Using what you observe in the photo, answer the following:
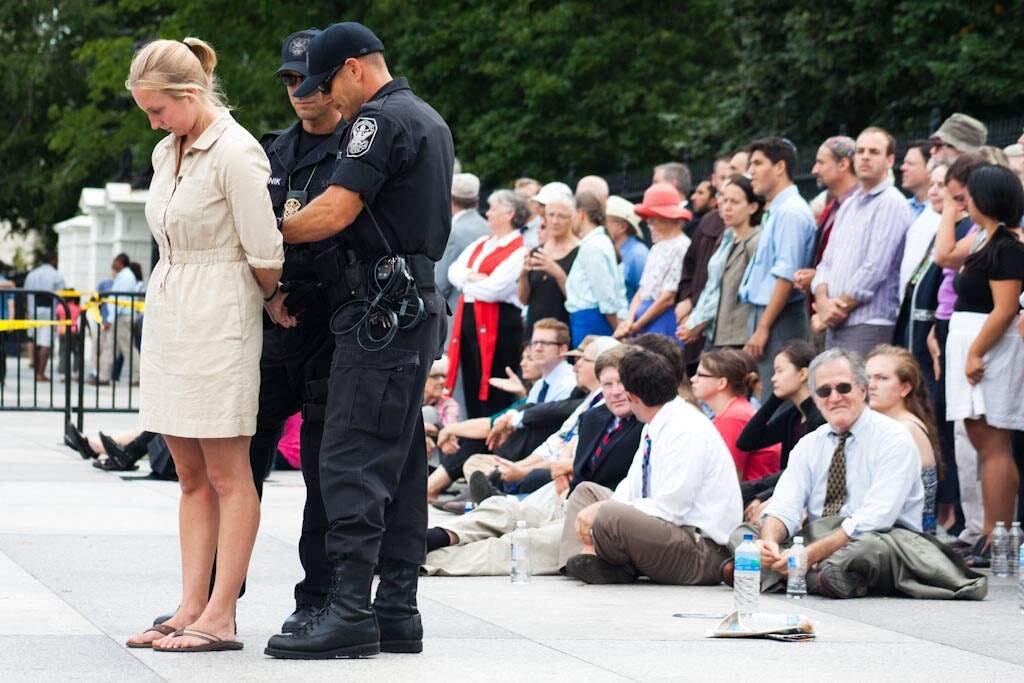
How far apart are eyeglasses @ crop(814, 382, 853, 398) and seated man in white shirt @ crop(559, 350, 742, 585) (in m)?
0.49

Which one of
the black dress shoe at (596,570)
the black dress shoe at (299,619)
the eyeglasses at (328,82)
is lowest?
the black dress shoe at (596,570)

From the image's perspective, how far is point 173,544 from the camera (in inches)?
365

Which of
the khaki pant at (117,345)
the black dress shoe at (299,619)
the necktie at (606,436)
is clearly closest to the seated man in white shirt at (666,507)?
the necktie at (606,436)

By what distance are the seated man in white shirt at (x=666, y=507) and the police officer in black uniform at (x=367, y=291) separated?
7.95 ft

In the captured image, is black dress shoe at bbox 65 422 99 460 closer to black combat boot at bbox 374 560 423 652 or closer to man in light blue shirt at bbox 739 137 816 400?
man in light blue shirt at bbox 739 137 816 400

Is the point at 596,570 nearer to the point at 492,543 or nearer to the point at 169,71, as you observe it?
the point at 492,543

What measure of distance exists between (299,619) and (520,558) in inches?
95.8

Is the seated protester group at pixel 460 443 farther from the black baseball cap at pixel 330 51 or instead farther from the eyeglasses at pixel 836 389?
the black baseball cap at pixel 330 51

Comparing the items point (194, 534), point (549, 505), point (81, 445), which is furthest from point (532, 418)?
point (194, 534)

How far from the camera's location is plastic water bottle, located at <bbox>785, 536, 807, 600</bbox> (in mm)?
8156

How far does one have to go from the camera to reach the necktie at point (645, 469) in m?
8.68

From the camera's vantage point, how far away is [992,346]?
9211 millimetres

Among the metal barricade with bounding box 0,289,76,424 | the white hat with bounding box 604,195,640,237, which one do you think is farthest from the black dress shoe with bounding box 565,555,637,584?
the metal barricade with bounding box 0,289,76,424

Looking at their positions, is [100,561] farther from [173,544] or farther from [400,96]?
[400,96]
